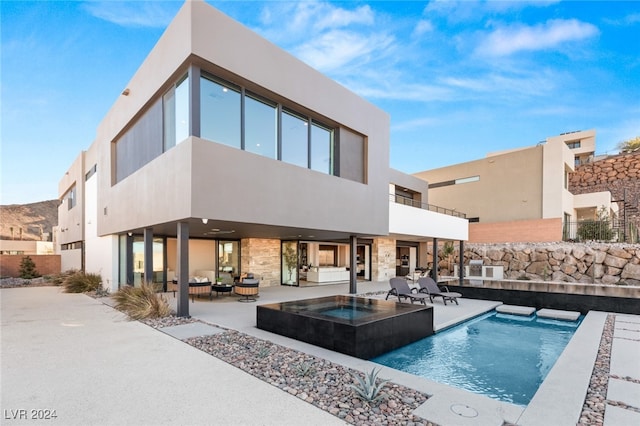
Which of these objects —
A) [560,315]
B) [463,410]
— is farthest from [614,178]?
[463,410]

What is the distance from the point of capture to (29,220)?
6594cm

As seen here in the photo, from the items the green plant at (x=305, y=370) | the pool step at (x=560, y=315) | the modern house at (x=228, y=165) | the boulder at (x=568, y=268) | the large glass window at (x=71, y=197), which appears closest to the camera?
the green plant at (x=305, y=370)

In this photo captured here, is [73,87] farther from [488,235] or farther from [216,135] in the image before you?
[488,235]

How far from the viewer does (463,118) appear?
2945 cm

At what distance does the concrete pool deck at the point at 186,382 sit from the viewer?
3.49 metres

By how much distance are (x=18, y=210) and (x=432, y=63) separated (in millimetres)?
81932

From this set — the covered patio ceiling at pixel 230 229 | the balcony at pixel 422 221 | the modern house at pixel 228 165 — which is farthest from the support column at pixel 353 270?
the balcony at pixel 422 221

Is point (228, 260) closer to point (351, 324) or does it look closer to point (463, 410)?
point (351, 324)

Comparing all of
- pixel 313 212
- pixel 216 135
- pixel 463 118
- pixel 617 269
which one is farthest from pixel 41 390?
pixel 463 118

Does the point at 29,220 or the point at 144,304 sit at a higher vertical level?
the point at 29,220

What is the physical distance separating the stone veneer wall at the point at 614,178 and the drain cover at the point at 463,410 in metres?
29.4

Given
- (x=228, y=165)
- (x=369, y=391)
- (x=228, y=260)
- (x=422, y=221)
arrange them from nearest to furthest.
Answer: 1. (x=369, y=391)
2. (x=228, y=165)
3. (x=228, y=260)
4. (x=422, y=221)

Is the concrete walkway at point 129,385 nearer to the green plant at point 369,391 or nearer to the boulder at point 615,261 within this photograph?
the green plant at point 369,391

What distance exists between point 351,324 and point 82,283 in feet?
45.9
